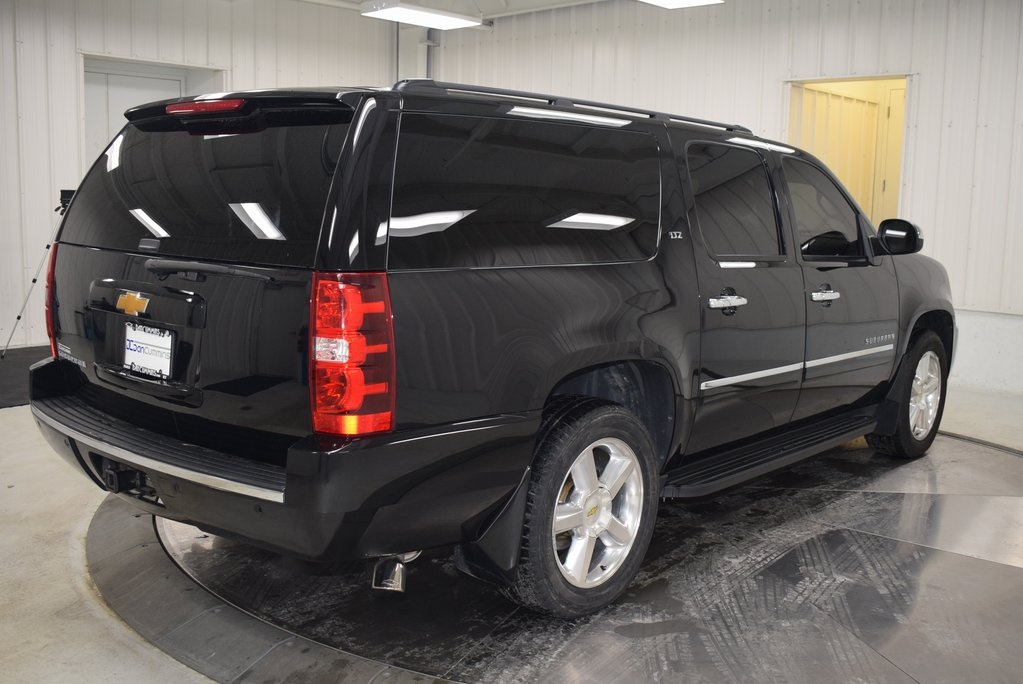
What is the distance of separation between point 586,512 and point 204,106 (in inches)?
68.6

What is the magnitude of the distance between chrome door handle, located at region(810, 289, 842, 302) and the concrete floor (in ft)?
9.34

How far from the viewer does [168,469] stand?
2.68 m

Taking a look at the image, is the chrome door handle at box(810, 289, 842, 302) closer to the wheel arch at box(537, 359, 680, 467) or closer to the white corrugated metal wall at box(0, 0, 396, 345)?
the wheel arch at box(537, 359, 680, 467)

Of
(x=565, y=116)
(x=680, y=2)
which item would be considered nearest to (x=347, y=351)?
(x=565, y=116)

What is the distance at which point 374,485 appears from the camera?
247 cm

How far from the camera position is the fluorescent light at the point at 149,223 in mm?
2842

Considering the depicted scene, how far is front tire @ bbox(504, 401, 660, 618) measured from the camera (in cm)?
294

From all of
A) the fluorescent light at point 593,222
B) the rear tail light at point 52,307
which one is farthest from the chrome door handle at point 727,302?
the rear tail light at point 52,307

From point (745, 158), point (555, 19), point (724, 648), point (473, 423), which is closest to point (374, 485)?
point (473, 423)

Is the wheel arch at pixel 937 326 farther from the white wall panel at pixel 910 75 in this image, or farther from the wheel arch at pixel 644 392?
the white wall panel at pixel 910 75

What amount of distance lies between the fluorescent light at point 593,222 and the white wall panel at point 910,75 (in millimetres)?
5794

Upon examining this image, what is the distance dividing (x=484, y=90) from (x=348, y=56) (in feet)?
29.0

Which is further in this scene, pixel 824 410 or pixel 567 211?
pixel 824 410

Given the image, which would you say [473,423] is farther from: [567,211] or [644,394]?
[644,394]
